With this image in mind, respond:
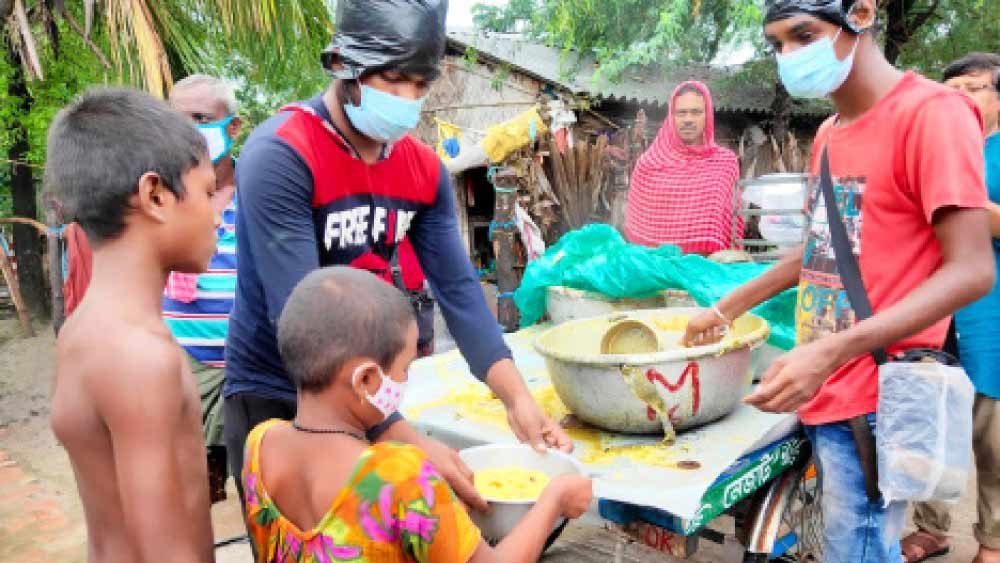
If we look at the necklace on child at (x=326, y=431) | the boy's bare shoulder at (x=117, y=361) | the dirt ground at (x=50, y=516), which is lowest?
the dirt ground at (x=50, y=516)

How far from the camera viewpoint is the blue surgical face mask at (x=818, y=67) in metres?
1.64

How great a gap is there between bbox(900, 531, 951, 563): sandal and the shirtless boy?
9.82ft

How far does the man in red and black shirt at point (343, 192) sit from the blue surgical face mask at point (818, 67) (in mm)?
841

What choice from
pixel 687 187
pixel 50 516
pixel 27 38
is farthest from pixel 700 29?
pixel 50 516

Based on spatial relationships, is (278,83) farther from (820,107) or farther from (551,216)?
(820,107)

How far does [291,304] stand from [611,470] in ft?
3.19

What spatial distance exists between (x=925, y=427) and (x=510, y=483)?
2.88 ft

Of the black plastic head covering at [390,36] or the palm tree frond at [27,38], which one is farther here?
the palm tree frond at [27,38]

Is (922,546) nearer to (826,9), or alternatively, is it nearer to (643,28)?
(826,9)

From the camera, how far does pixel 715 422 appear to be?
207 centimetres

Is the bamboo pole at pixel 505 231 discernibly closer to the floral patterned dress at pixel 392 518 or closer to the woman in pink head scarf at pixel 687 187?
the woman in pink head scarf at pixel 687 187

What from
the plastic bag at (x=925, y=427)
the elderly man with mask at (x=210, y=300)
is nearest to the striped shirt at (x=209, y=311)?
the elderly man with mask at (x=210, y=300)

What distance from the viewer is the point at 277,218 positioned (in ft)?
4.91

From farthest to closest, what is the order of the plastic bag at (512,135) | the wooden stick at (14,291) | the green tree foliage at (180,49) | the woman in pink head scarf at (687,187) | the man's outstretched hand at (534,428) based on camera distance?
the plastic bag at (512,135) → the wooden stick at (14,291) → the green tree foliage at (180,49) → the woman in pink head scarf at (687,187) → the man's outstretched hand at (534,428)
